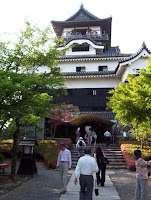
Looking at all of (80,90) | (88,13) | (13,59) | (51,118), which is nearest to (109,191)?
(13,59)

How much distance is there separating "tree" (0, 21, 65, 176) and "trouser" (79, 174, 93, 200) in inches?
176

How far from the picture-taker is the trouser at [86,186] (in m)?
5.61

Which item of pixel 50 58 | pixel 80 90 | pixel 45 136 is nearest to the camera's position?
pixel 50 58

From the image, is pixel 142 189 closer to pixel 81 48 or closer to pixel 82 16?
pixel 81 48

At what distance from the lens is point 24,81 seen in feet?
30.8

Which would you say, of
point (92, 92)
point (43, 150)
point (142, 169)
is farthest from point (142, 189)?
point (92, 92)

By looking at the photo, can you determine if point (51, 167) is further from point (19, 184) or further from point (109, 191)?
point (109, 191)

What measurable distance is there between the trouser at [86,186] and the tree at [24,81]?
176 inches

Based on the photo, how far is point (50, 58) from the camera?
41.1ft

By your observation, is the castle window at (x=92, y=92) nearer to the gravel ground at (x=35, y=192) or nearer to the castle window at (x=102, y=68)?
the castle window at (x=102, y=68)

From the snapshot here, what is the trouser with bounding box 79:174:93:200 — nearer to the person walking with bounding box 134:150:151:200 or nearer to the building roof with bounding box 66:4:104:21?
the person walking with bounding box 134:150:151:200

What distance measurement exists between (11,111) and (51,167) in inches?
310

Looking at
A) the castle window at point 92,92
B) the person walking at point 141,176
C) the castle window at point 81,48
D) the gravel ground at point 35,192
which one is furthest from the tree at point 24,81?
the castle window at point 81,48

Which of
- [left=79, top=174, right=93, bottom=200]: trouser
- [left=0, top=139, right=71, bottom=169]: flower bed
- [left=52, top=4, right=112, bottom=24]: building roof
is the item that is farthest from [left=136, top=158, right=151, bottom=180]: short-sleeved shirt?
[left=52, top=4, right=112, bottom=24]: building roof
